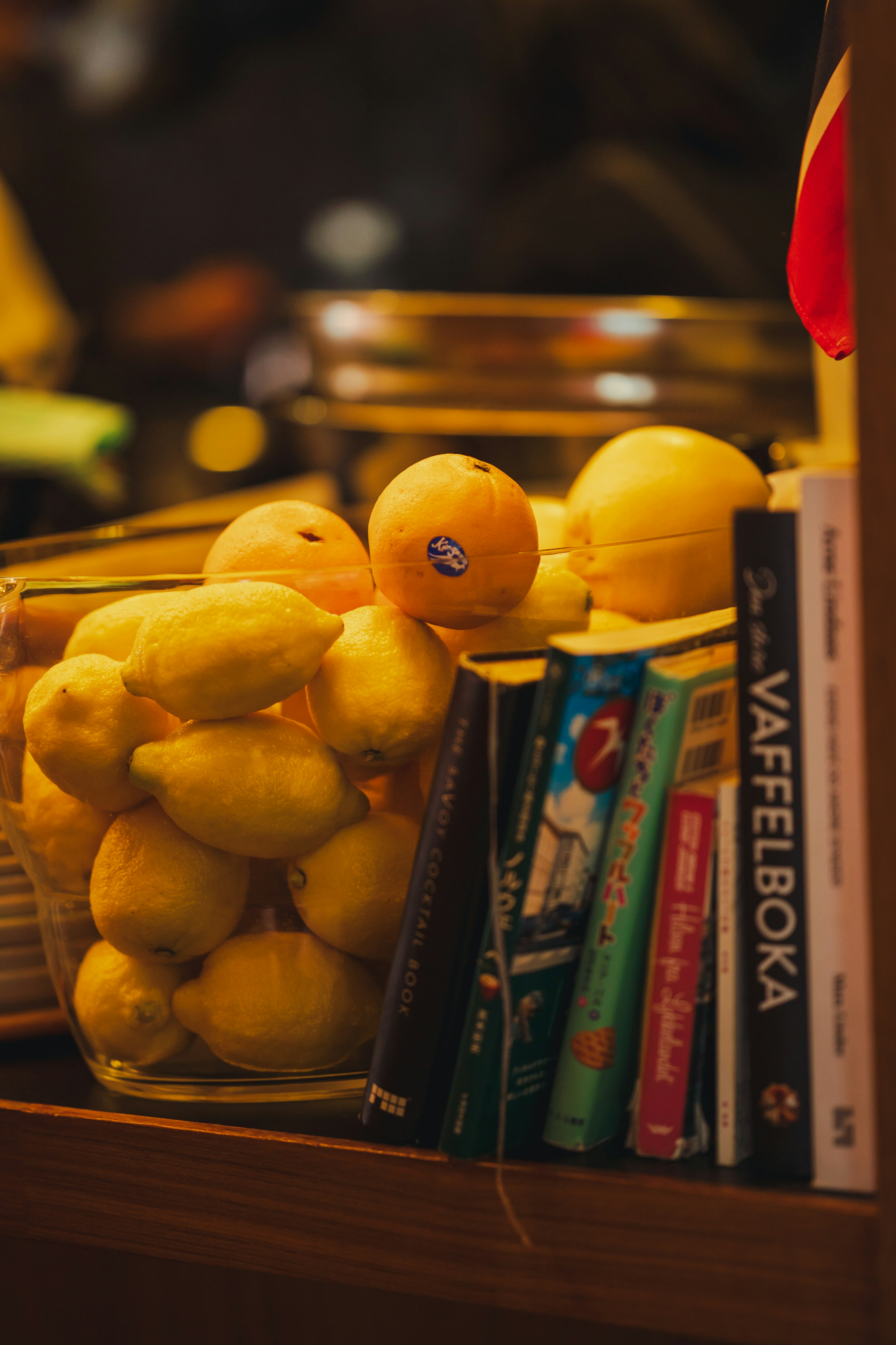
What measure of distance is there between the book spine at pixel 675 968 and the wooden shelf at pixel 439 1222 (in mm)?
28

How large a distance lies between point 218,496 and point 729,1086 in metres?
1.60

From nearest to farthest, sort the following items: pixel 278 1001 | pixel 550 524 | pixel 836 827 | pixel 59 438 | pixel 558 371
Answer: pixel 836 827 → pixel 278 1001 → pixel 550 524 → pixel 558 371 → pixel 59 438

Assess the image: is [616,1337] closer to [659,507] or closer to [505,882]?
[505,882]

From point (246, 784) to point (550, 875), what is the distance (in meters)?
0.15

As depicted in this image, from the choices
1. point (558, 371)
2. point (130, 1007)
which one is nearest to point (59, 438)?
point (558, 371)

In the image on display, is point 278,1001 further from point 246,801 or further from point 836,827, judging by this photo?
point 836,827

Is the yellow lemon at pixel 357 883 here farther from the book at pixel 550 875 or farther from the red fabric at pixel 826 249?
the red fabric at pixel 826 249

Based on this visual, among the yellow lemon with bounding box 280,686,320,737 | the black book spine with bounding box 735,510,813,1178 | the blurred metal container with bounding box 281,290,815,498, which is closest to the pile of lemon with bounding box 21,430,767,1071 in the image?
the yellow lemon with bounding box 280,686,320,737

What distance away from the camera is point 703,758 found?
20.0 inches

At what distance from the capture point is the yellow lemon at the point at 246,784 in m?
0.53

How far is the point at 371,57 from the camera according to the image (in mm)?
2352

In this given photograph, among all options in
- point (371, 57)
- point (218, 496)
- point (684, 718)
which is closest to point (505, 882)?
point (684, 718)

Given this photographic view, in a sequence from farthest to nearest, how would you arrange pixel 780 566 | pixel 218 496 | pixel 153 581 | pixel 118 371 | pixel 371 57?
pixel 118 371
pixel 371 57
pixel 218 496
pixel 153 581
pixel 780 566

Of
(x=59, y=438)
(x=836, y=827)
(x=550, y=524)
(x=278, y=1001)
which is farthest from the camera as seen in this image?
(x=59, y=438)
